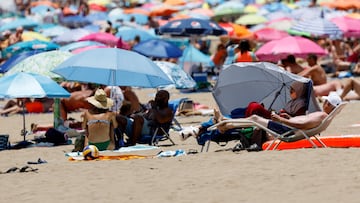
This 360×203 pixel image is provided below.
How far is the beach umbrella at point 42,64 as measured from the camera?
38.4 feet

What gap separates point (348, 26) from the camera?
21828 millimetres

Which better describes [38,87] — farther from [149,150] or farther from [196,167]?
[196,167]

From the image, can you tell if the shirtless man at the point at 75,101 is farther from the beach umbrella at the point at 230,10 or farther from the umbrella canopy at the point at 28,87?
the beach umbrella at the point at 230,10

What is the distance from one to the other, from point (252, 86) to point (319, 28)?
1059 centimetres

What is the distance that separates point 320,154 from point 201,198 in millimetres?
1912

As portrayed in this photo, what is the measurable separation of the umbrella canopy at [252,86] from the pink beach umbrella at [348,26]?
39.0 ft

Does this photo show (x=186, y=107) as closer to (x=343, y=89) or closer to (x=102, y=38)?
(x=343, y=89)

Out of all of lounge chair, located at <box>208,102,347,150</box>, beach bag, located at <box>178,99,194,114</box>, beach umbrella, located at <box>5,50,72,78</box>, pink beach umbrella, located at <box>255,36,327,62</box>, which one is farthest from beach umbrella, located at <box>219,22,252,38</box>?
lounge chair, located at <box>208,102,347,150</box>

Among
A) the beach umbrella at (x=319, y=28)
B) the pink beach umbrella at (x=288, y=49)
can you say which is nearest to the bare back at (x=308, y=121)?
the pink beach umbrella at (x=288, y=49)

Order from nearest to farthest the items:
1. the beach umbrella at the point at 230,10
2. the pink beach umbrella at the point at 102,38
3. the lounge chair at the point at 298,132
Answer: the lounge chair at the point at 298,132, the pink beach umbrella at the point at 102,38, the beach umbrella at the point at 230,10

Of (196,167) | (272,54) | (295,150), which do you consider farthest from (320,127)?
(272,54)

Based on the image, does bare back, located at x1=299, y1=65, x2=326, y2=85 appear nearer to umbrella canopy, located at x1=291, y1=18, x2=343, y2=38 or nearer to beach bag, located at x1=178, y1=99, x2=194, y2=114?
beach bag, located at x1=178, y1=99, x2=194, y2=114

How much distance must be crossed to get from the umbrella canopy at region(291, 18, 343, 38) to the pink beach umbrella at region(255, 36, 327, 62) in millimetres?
2753

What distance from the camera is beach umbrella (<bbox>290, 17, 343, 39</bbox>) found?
20188 millimetres
